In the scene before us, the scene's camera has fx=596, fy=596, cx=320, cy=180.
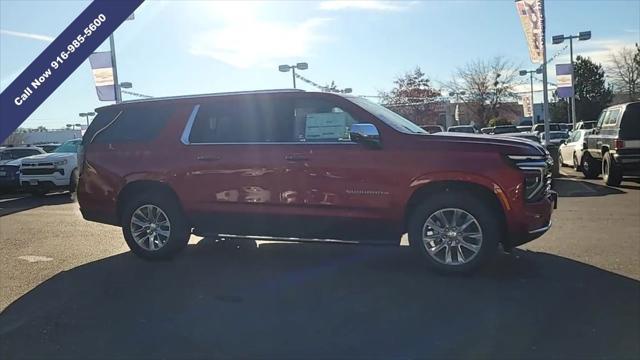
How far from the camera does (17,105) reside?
252 centimetres

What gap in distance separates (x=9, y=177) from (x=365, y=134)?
1625cm

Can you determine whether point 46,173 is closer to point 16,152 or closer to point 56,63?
point 16,152

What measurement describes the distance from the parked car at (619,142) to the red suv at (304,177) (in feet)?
28.3

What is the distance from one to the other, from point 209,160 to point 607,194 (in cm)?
954

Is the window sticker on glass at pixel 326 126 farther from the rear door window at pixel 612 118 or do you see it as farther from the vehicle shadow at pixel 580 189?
the rear door window at pixel 612 118

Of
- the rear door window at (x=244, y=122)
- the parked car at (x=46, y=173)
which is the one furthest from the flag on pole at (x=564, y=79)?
the rear door window at (x=244, y=122)

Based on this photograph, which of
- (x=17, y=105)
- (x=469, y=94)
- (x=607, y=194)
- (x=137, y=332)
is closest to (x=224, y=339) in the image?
(x=137, y=332)

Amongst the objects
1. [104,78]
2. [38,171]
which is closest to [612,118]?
[38,171]

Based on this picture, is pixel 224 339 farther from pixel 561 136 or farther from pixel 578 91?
pixel 578 91

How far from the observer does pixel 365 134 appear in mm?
5977

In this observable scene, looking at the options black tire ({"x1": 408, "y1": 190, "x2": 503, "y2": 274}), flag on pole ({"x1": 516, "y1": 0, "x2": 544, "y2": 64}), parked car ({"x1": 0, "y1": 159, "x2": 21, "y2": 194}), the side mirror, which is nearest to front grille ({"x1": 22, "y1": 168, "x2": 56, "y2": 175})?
parked car ({"x1": 0, "y1": 159, "x2": 21, "y2": 194})

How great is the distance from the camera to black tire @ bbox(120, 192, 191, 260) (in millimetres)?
7051

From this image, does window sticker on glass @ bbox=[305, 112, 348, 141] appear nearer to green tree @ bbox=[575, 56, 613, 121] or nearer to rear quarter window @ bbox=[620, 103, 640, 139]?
rear quarter window @ bbox=[620, 103, 640, 139]

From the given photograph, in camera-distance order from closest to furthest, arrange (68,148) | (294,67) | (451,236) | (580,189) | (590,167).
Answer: (451,236), (580,189), (590,167), (68,148), (294,67)
